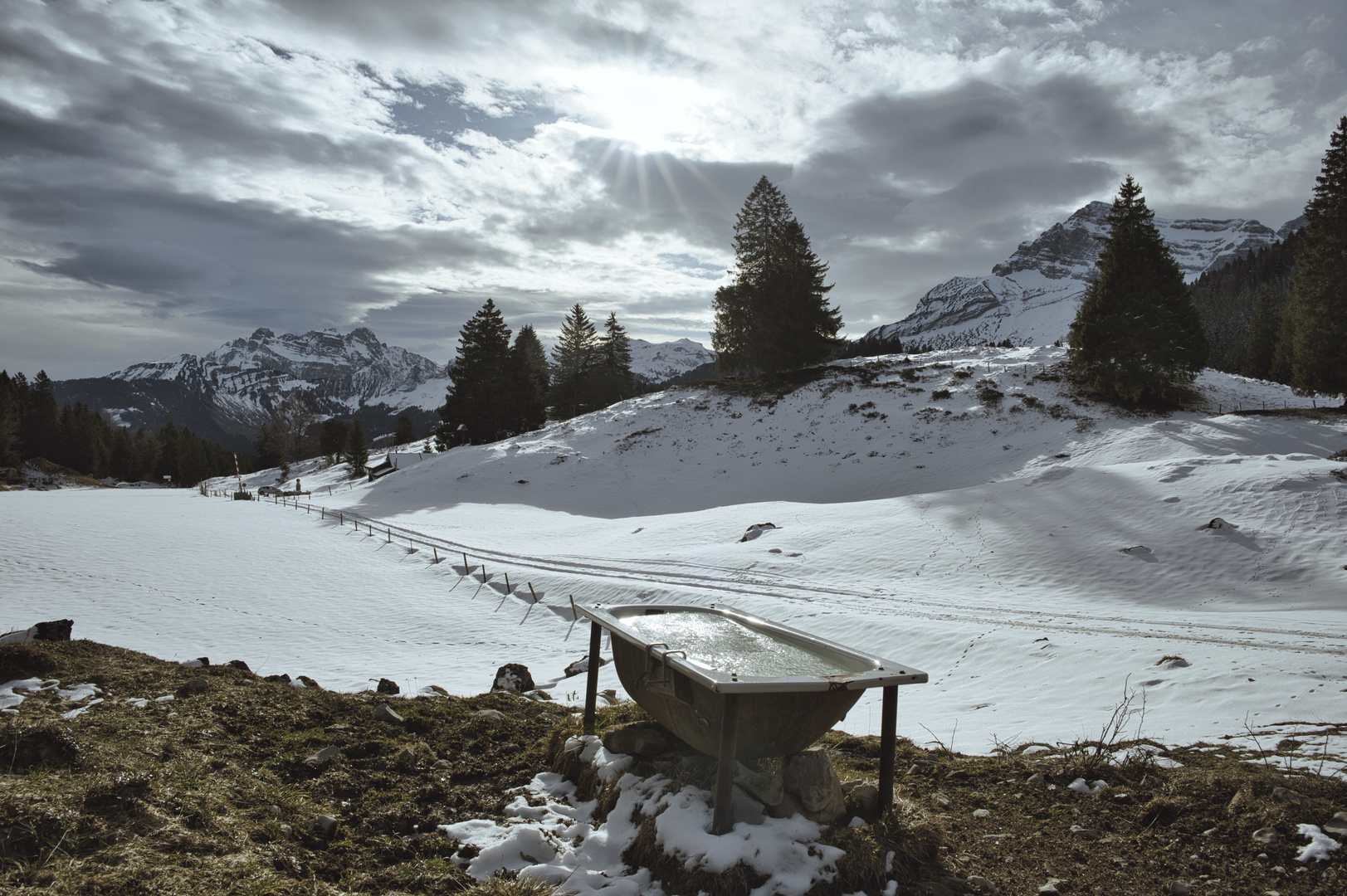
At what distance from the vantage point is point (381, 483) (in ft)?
130

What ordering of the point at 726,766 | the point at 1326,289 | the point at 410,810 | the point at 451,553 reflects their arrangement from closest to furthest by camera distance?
the point at 726,766, the point at 410,810, the point at 451,553, the point at 1326,289

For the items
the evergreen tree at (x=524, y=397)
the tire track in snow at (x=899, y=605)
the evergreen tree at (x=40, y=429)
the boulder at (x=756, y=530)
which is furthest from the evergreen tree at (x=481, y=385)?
the evergreen tree at (x=40, y=429)

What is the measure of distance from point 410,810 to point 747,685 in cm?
284

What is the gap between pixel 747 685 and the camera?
3.81 meters

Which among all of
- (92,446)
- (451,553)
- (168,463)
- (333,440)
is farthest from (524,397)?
(92,446)

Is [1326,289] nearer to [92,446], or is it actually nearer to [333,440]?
[333,440]

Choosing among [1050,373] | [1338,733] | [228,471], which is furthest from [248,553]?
[228,471]

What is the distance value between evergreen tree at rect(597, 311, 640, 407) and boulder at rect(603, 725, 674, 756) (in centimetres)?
5856

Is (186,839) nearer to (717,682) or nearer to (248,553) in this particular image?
(717,682)

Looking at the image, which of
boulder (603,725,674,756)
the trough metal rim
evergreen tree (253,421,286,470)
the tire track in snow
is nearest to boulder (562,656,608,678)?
the tire track in snow

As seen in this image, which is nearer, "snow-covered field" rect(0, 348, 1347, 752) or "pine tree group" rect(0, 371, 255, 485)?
"snow-covered field" rect(0, 348, 1347, 752)

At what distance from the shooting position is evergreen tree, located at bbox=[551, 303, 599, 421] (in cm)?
6400

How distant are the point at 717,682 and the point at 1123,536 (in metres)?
15.6

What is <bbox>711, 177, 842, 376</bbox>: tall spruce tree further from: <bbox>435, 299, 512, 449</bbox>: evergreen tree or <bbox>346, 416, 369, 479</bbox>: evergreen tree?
<bbox>346, 416, 369, 479</bbox>: evergreen tree
